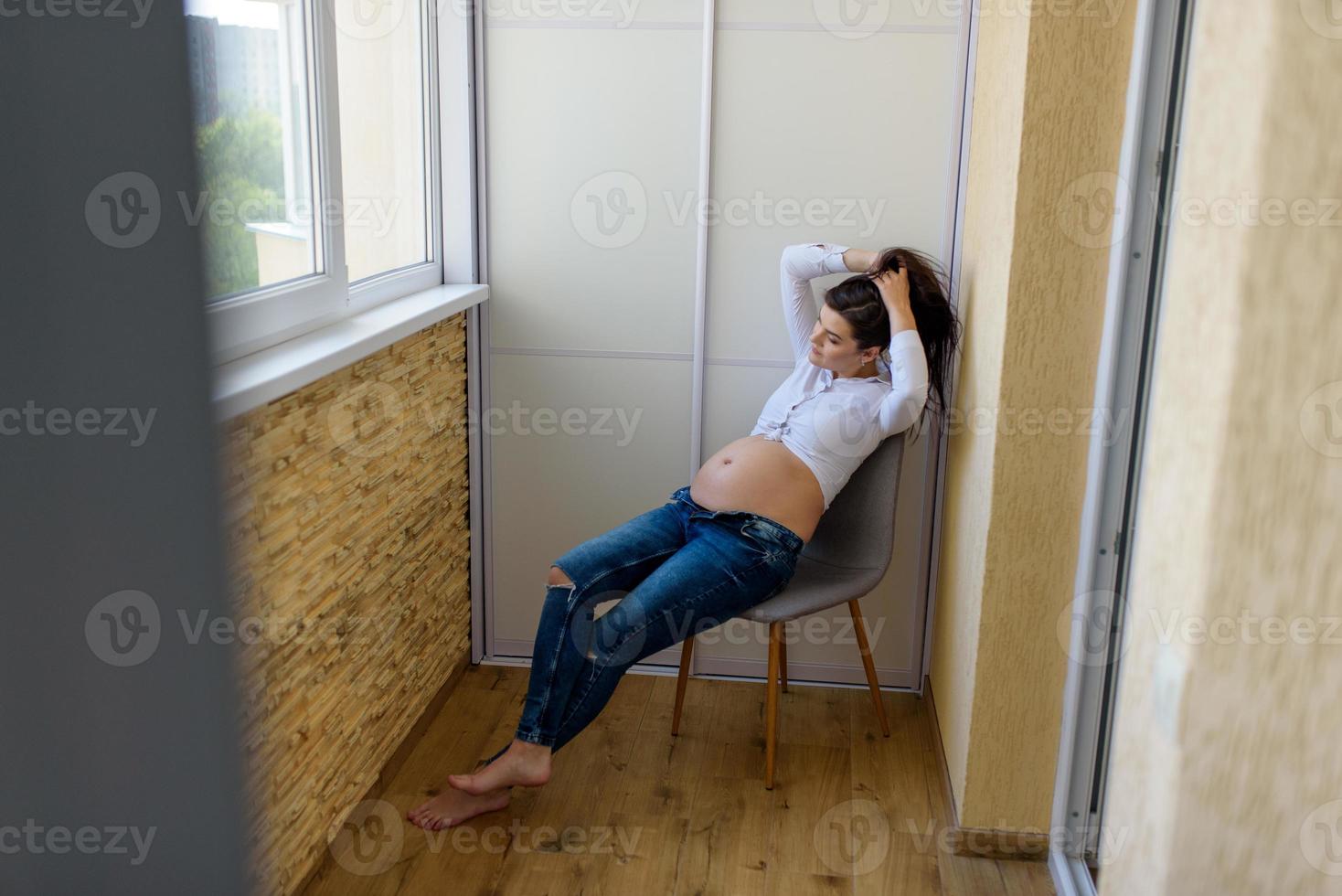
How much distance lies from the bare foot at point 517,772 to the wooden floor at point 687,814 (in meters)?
0.09

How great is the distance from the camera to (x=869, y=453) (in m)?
2.42

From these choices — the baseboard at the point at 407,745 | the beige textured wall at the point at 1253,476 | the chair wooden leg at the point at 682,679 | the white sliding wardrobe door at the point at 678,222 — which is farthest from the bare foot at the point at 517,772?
the beige textured wall at the point at 1253,476

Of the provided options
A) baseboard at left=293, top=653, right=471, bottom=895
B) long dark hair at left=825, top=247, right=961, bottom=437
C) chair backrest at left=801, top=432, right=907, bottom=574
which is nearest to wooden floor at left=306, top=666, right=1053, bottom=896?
baseboard at left=293, top=653, right=471, bottom=895

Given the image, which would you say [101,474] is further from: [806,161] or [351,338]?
[806,161]

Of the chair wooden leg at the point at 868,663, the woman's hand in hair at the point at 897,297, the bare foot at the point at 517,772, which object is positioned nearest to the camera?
the bare foot at the point at 517,772

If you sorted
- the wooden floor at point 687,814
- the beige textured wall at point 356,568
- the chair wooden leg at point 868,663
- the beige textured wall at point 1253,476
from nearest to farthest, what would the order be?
the beige textured wall at point 1253,476 → the beige textured wall at point 356,568 → the wooden floor at point 687,814 → the chair wooden leg at point 868,663

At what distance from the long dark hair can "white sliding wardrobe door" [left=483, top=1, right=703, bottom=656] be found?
1.53ft

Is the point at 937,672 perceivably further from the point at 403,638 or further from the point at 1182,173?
the point at 1182,173

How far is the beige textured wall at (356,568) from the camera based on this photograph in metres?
1.76

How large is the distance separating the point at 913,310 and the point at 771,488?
498mm

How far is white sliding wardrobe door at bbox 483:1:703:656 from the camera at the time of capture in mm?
2568

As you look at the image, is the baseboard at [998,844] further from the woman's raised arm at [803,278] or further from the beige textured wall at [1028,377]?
the woman's raised arm at [803,278]

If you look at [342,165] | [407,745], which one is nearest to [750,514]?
[407,745]

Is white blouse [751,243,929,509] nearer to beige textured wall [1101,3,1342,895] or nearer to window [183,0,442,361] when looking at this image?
window [183,0,442,361]
